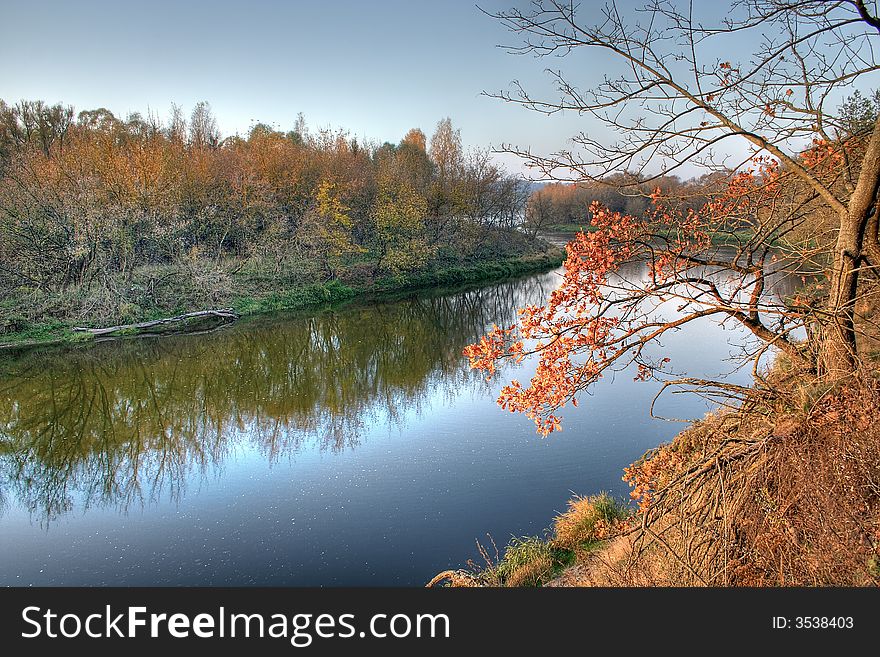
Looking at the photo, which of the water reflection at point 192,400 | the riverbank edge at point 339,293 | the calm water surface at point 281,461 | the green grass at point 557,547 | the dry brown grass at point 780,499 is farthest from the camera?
the riverbank edge at point 339,293

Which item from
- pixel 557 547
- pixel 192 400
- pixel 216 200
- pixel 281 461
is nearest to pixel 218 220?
pixel 216 200

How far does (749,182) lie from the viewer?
442 cm

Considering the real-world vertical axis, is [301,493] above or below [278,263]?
below

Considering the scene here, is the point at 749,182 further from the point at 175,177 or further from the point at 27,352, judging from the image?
the point at 175,177

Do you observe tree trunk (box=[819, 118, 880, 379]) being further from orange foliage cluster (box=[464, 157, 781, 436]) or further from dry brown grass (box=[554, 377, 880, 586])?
A: orange foliage cluster (box=[464, 157, 781, 436])

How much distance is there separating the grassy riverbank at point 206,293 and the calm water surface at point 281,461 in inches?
75.8

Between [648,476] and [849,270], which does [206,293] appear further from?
[849,270]

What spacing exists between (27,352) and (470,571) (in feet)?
49.3

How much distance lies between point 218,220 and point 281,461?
706 inches

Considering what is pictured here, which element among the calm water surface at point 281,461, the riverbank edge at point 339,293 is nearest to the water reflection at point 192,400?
the calm water surface at point 281,461

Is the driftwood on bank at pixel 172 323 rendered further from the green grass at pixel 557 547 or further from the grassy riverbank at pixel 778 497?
the grassy riverbank at pixel 778 497

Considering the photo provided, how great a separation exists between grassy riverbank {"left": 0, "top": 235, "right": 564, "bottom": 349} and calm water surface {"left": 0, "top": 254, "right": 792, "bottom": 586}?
1.92 m

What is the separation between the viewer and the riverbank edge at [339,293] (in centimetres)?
1742

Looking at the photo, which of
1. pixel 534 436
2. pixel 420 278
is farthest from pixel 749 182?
pixel 420 278
